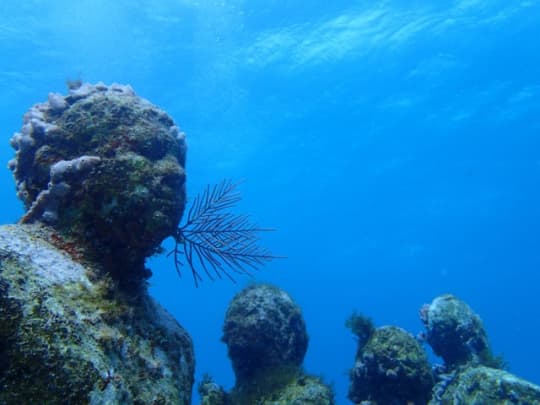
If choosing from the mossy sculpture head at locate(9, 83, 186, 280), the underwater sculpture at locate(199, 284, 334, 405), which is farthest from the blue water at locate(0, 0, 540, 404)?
the mossy sculpture head at locate(9, 83, 186, 280)

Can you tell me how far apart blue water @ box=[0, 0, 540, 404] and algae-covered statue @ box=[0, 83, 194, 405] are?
5572 millimetres

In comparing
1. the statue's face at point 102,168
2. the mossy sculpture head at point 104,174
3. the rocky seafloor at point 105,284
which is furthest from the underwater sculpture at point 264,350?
the statue's face at point 102,168

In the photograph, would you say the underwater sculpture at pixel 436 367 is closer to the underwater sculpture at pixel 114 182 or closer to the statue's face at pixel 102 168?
the underwater sculpture at pixel 114 182

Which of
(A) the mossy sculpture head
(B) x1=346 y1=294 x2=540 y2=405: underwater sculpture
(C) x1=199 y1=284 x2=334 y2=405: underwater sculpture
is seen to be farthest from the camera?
(C) x1=199 y1=284 x2=334 y2=405: underwater sculpture

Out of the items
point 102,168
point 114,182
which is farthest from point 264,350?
point 102,168

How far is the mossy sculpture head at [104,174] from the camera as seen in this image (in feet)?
15.5

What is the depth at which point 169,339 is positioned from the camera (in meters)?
4.90

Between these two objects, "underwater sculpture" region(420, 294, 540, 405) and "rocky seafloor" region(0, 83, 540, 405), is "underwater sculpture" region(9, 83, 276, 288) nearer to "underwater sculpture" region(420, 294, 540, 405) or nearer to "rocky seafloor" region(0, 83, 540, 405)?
"rocky seafloor" region(0, 83, 540, 405)

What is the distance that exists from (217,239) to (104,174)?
209 centimetres

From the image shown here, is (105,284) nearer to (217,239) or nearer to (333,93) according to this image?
(217,239)

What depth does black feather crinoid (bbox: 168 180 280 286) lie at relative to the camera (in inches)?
242

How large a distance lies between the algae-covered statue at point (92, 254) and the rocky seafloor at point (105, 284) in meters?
0.01

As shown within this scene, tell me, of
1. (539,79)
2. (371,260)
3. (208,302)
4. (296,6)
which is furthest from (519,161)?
(208,302)

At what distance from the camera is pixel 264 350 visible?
929cm
